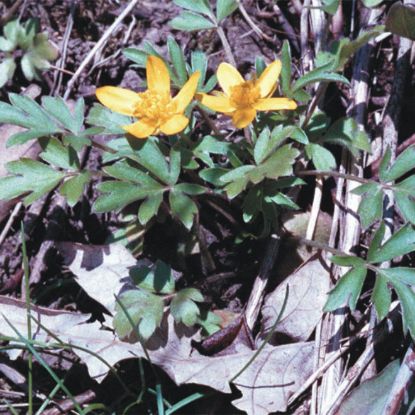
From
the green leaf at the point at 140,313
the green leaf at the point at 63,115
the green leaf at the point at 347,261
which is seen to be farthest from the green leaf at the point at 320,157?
the green leaf at the point at 63,115

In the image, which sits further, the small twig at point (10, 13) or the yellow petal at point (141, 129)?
the small twig at point (10, 13)

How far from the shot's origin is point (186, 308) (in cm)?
284

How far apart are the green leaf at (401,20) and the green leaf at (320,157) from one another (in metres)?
0.72

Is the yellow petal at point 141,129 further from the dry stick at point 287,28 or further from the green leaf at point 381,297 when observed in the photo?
the dry stick at point 287,28

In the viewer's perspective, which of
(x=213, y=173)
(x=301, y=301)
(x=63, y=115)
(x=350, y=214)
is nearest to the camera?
(x=213, y=173)

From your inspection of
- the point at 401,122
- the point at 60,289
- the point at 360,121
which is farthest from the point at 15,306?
the point at 401,122

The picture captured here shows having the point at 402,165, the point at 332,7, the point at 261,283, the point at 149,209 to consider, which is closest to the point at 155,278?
the point at 149,209

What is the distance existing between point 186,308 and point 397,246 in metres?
0.93

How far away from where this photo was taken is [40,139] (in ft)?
9.66

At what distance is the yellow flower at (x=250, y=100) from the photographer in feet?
8.85

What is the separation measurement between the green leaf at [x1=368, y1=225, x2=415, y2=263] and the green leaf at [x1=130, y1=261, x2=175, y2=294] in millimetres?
896

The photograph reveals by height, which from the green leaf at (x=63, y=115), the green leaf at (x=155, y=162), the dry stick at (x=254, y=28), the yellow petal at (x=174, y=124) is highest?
the dry stick at (x=254, y=28)

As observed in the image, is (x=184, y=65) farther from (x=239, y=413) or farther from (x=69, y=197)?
(x=239, y=413)

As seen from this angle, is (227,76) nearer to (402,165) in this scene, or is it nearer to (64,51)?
(402,165)
